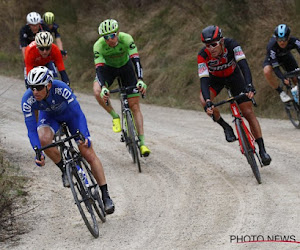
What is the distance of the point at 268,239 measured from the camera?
633 centimetres

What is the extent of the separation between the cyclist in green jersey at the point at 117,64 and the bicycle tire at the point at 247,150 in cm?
191

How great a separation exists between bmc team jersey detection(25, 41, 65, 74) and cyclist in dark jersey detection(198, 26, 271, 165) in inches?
111

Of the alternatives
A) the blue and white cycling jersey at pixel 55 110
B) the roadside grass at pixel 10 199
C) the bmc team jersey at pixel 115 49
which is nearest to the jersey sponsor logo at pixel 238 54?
the bmc team jersey at pixel 115 49

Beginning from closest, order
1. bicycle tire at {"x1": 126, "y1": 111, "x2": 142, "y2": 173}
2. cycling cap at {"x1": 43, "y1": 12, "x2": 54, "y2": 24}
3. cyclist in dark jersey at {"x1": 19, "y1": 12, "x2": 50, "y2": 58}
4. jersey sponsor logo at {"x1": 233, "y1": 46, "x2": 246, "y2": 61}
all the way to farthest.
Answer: jersey sponsor logo at {"x1": 233, "y1": 46, "x2": 246, "y2": 61}, bicycle tire at {"x1": 126, "y1": 111, "x2": 142, "y2": 173}, cyclist in dark jersey at {"x1": 19, "y1": 12, "x2": 50, "y2": 58}, cycling cap at {"x1": 43, "y1": 12, "x2": 54, "y2": 24}

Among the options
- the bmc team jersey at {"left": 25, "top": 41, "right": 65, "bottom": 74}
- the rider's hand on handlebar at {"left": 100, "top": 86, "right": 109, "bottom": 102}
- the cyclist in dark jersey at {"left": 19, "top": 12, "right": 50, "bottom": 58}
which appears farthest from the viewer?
the cyclist in dark jersey at {"left": 19, "top": 12, "right": 50, "bottom": 58}

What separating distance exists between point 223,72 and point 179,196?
198 centimetres

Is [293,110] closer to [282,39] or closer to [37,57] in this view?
[282,39]

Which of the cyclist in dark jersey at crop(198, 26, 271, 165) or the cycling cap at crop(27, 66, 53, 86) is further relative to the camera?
the cyclist in dark jersey at crop(198, 26, 271, 165)

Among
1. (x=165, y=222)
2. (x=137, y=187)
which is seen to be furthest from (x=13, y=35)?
(x=165, y=222)

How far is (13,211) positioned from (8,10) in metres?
21.6

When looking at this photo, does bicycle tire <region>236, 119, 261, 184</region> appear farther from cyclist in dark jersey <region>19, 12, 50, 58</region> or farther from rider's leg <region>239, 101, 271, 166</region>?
cyclist in dark jersey <region>19, 12, 50, 58</region>

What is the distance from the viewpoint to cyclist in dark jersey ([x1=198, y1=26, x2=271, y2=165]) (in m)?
8.52

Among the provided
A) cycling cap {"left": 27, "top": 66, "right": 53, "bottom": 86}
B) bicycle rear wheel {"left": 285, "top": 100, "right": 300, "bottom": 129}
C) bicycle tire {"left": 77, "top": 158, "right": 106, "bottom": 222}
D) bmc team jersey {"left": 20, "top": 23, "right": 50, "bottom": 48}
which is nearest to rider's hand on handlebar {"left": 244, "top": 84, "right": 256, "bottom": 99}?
bicycle tire {"left": 77, "top": 158, "right": 106, "bottom": 222}

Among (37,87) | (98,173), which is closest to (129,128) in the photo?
(98,173)
